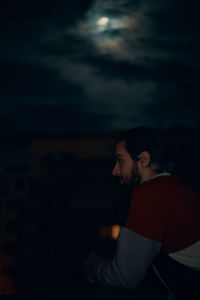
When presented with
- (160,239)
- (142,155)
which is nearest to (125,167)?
(142,155)

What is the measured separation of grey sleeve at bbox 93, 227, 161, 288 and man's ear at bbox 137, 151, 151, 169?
1.48 ft

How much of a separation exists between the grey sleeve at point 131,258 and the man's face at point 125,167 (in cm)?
45

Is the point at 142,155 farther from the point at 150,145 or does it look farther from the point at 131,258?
the point at 131,258

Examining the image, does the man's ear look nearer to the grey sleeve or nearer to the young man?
the young man

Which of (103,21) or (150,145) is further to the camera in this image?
(103,21)

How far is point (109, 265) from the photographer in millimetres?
1426

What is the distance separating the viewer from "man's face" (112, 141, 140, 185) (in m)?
1.73

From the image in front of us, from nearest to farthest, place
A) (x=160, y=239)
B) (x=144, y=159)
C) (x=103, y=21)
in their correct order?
(x=160, y=239) → (x=144, y=159) → (x=103, y=21)

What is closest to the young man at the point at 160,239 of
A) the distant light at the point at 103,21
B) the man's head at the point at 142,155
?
the man's head at the point at 142,155

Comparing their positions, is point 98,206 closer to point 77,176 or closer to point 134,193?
point 77,176

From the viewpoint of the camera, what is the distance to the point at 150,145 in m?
1.73

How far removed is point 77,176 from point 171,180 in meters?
12.0

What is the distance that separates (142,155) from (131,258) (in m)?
0.56

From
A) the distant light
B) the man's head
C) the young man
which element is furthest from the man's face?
the distant light
